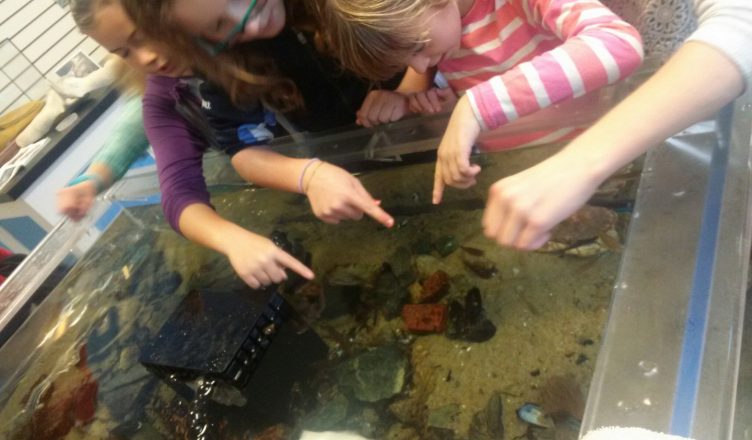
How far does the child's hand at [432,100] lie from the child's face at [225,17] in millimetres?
391

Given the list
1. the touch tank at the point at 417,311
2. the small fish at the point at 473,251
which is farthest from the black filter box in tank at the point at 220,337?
the small fish at the point at 473,251

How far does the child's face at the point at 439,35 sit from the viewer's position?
86cm

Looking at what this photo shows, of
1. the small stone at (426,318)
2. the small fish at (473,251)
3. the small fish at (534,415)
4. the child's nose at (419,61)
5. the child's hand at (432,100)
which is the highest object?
the child's nose at (419,61)

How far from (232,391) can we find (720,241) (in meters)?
0.98

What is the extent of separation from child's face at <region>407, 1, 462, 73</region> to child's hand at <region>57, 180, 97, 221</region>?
112 cm

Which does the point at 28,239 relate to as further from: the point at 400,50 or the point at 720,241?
the point at 720,241

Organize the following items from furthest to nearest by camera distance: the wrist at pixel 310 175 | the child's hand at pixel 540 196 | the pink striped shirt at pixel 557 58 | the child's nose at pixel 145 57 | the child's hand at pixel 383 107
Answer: the child's hand at pixel 383 107 → the wrist at pixel 310 175 → the child's nose at pixel 145 57 → the pink striped shirt at pixel 557 58 → the child's hand at pixel 540 196

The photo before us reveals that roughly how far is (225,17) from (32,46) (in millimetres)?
3200

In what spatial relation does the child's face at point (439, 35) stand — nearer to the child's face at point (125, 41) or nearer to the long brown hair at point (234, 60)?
the long brown hair at point (234, 60)

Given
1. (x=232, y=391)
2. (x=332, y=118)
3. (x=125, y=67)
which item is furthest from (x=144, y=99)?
(x=232, y=391)

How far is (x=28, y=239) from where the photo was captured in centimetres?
229

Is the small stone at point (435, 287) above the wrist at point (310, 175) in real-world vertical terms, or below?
below

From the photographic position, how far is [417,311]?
3.77ft

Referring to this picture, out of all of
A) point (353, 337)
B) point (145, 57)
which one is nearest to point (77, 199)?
point (145, 57)
